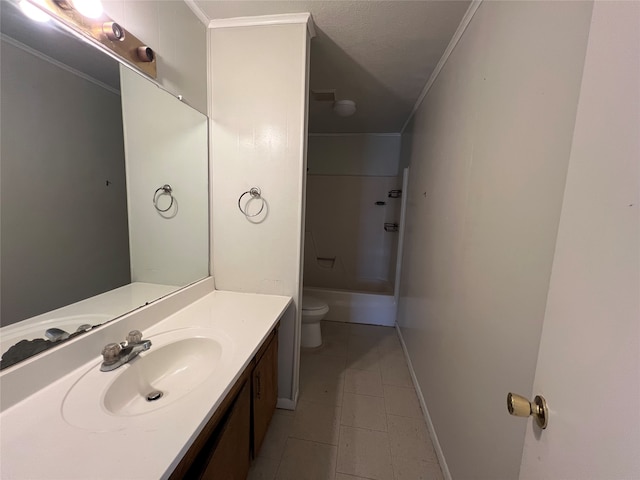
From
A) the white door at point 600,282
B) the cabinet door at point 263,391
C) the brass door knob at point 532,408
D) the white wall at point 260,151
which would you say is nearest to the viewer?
the white door at point 600,282

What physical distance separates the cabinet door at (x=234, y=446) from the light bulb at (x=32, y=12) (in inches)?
53.5

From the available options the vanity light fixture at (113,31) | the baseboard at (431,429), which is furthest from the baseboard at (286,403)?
the vanity light fixture at (113,31)

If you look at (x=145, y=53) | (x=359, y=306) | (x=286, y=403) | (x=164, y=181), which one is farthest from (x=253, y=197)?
(x=359, y=306)

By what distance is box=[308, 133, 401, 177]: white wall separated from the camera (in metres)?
3.49

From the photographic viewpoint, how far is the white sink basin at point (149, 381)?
2.22ft

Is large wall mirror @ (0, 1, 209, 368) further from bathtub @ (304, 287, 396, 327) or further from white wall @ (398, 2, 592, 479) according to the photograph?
bathtub @ (304, 287, 396, 327)

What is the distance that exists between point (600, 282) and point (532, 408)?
32 centimetres

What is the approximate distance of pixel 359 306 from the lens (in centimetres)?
311

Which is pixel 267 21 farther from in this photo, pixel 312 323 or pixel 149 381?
pixel 312 323

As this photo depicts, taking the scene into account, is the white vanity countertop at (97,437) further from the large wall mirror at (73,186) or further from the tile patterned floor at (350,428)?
the tile patterned floor at (350,428)

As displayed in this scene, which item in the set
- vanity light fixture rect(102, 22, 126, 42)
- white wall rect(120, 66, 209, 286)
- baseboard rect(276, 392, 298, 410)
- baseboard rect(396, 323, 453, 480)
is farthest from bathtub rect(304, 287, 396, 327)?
vanity light fixture rect(102, 22, 126, 42)

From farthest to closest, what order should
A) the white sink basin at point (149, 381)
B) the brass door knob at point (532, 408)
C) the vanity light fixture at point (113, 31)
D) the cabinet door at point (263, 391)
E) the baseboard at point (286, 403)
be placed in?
the baseboard at point (286, 403) < the cabinet door at point (263, 391) < the vanity light fixture at point (113, 31) < the white sink basin at point (149, 381) < the brass door knob at point (532, 408)

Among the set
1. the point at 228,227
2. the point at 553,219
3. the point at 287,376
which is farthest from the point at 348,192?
the point at 553,219

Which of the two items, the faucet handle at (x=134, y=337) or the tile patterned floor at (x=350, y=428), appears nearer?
the faucet handle at (x=134, y=337)
